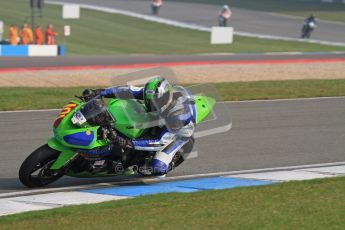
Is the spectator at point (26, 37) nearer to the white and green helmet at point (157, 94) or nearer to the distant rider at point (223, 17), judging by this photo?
the distant rider at point (223, 17)

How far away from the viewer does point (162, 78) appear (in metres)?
9.91

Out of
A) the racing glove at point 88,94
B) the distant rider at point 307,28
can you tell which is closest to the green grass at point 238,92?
the racing glove at point 88,94

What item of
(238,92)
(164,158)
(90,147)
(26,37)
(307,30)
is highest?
(307,30)

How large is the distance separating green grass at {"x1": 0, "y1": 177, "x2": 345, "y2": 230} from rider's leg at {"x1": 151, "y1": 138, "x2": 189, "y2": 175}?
0.95 meters

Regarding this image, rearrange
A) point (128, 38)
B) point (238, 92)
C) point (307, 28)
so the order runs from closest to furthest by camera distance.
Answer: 1. point (238, 92)
2. point (128, 38)
3. point (307, 28)

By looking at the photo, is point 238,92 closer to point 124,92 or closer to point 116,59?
point 124,92

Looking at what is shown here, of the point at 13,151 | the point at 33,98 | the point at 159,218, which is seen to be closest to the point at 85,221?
the point at 159,218

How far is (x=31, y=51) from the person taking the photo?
112ft

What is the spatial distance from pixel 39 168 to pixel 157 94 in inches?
61.7

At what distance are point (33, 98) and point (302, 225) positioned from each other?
11643 mm

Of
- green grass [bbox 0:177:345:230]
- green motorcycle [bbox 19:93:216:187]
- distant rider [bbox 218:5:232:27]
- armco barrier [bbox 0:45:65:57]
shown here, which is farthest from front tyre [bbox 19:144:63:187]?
distant rider [bbox 218:5:232:27]

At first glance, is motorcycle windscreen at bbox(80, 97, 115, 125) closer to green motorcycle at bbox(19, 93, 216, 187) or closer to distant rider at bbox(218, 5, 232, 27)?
green motorcycle at bbox(19, 93, 216, 187)

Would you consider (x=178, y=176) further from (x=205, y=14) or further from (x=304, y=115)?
(x=205, y=14)

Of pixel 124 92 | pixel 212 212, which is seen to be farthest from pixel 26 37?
pixel 212 212
